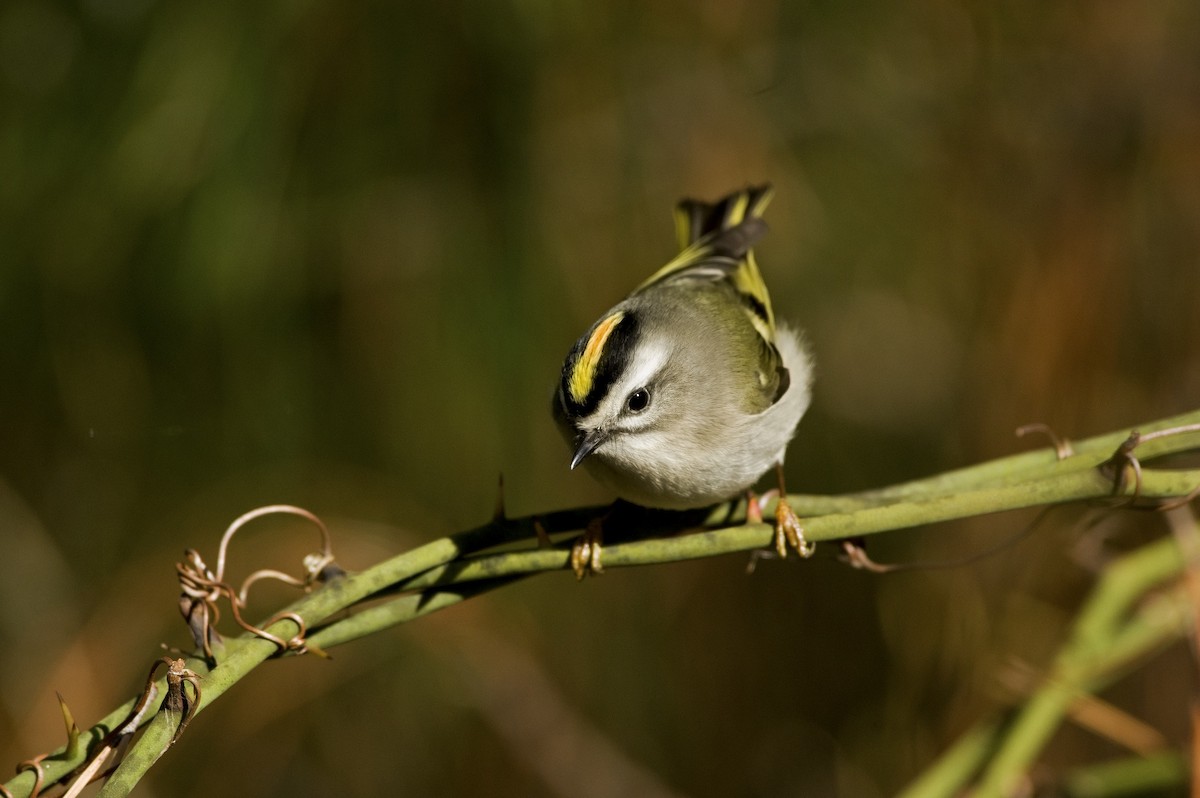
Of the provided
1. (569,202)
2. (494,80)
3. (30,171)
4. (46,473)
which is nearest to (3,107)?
(30,171)

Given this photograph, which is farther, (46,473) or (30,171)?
(46,473)

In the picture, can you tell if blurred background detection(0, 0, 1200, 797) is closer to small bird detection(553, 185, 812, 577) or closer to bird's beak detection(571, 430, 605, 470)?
small bird detection(553, 185, 812, 577)

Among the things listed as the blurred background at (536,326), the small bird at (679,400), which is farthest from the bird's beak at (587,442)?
the blurred background at (536,326)

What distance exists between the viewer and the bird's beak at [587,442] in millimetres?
1937

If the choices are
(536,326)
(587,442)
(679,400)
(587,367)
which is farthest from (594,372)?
(536,326)

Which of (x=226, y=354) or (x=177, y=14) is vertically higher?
(x=177, y=14)

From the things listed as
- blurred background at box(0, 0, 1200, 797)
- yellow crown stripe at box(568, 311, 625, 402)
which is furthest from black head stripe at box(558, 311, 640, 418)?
blurred background at box(0, 0, 1200, 797)

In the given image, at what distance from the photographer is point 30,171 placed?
9.29 feet

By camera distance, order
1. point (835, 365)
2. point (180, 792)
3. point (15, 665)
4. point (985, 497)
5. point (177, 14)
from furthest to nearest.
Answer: point (835, 365) < point (180, 792) < point (15, 665) < point (177, 14) < point (985, 497)

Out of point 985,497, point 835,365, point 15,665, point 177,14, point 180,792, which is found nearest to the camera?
point 985,497

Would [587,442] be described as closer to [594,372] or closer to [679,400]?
[594,372]

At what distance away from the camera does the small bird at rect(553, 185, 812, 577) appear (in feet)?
6.42

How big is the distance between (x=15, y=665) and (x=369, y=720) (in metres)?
0.99

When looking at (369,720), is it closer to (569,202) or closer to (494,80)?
(569,202)
